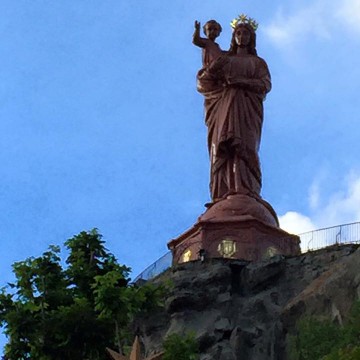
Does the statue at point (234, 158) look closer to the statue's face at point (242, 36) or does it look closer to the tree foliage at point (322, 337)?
the statue's face at point (242, 36)

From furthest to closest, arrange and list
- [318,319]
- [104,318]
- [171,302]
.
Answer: [171,302] → [318,319] → [104,318]

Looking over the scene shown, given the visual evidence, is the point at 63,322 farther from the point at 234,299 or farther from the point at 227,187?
the point at 227,187

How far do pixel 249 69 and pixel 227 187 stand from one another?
10.9ft

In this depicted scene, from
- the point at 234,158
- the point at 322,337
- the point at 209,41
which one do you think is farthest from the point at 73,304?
the point at 209,41

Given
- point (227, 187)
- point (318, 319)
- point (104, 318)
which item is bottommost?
point (104, 318)

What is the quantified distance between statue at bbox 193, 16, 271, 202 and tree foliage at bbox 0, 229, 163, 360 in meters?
9.18

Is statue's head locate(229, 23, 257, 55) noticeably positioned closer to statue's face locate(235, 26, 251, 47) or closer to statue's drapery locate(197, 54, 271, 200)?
statue's face locate(235, 26, 251, 47)

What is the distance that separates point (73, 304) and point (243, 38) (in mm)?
13400

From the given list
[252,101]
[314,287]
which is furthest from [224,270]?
[252,101]

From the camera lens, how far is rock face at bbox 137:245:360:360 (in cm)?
2219

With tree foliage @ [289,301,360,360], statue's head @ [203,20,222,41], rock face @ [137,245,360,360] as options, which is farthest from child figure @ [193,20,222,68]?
tree foliage @ [289,301,360,360]

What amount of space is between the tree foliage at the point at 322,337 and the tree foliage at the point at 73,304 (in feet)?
13.4

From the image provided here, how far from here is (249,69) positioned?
2864cm

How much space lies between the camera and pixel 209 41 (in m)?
29.2
